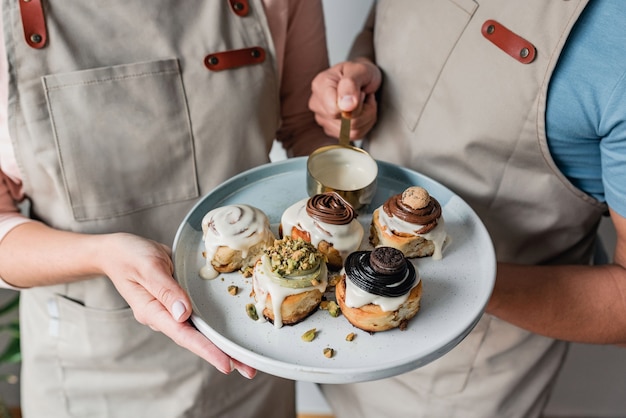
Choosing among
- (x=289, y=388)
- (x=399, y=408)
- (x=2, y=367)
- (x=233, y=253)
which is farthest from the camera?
(x=2, y=367)

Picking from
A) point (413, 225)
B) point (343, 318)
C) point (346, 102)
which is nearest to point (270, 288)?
point (343, 318)

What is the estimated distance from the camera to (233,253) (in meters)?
1.02

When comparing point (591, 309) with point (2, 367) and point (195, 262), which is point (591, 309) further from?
point (2, 367)

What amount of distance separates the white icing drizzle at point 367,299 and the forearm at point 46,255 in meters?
0.46

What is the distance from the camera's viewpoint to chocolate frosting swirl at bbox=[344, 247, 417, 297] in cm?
93

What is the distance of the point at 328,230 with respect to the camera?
1.03m

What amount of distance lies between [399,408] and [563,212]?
0.65m

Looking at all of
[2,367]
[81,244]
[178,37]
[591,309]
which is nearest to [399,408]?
[591,309]

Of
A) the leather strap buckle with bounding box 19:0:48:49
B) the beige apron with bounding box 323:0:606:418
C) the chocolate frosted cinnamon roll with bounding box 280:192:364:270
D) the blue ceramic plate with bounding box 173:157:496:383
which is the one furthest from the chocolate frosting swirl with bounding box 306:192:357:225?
the leather strap buckle with bounding box 19:0:48:49

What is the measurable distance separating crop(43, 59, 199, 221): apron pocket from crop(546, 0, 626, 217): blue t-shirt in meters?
0.70

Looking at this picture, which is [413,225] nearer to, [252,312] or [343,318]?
[343,318]

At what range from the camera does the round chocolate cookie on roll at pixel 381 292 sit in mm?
926

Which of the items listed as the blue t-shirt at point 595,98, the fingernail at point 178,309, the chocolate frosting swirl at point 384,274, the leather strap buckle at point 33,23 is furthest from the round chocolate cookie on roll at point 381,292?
the leather strap buckle at point 33,23

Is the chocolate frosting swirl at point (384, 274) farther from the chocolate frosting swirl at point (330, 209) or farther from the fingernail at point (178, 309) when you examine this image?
the fingernail at point (178, 309)
